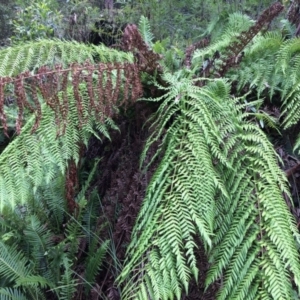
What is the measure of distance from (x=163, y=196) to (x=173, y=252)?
0.19m

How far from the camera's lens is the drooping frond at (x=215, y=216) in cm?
116

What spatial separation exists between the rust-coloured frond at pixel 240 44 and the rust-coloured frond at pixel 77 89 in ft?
1.30

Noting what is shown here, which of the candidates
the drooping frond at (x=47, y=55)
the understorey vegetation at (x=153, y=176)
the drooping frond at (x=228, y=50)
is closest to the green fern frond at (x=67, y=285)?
the understorey vegetation at (x=153, y=176)

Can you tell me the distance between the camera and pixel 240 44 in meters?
1.65

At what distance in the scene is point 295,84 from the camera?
4.98 ft

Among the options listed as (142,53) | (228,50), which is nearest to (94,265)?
(142,53)

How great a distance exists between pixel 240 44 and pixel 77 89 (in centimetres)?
72

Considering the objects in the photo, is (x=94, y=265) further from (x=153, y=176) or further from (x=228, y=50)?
(x=228, y=50)

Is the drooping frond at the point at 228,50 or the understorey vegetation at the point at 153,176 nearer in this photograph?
the understorey vegetation at the point at 153,176

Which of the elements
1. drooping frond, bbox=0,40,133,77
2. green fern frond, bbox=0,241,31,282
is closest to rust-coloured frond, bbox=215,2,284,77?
drooping frond, bbox=0,40,133,77

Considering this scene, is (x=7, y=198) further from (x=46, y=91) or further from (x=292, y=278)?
(x=292, y=278)

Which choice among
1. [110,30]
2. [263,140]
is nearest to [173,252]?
[263,140]

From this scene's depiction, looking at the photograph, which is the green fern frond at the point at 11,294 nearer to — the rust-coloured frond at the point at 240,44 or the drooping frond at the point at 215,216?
the drooping frond at the point at 215,216

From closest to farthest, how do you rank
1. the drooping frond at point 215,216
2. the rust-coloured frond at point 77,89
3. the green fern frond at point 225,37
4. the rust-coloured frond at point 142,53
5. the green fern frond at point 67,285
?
the drooping frond at point 215,216 → the rust-coloured frond at point 77,89 → the green fern frond at point 67,285 → the rust-coloured frond at point 142,53 → the green fern frond at point 225,37
